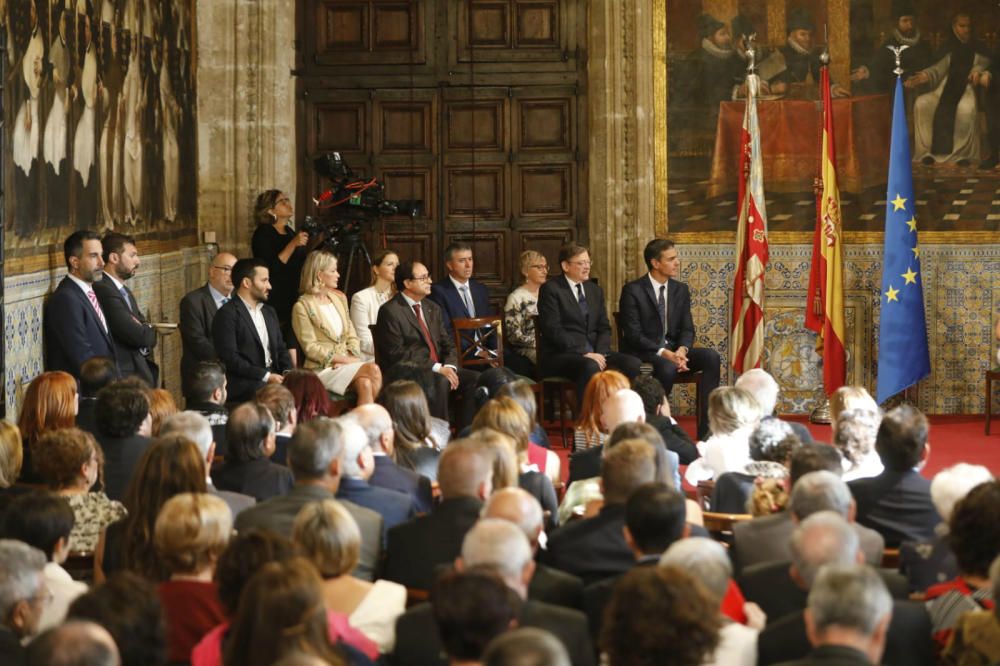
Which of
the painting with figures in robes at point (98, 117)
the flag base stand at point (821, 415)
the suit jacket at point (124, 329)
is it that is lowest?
the flag base stand at point (821, 415)

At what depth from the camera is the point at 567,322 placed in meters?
11.3

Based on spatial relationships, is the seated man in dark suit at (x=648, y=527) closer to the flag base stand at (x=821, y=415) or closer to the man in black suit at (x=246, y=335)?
the man in black suit at (x=246, y=335)

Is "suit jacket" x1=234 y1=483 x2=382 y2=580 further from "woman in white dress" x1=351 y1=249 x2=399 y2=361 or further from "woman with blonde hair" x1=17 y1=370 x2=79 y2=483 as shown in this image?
"woman in white dress" x1=351 y1=249 x2=399 y2=361

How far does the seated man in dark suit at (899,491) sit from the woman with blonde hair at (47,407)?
11.7 ft

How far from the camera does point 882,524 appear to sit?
221 inches

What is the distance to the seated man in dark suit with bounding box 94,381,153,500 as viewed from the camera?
6438 millimetres

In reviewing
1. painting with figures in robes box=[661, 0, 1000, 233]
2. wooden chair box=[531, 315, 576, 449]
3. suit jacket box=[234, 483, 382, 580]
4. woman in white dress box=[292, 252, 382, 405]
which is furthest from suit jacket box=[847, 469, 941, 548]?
painting with figures in robes box=[661, 0, 1000, 233]

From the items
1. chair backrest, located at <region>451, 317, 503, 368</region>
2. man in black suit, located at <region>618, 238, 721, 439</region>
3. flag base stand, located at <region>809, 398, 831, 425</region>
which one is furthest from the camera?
flag base stand, located at <region>809, 398, 831, 425</region>

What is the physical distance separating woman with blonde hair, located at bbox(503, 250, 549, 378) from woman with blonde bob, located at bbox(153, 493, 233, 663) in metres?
7.16

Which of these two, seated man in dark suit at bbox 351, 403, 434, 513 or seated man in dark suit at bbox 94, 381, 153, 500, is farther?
seated man in dark suit at bbox 94, 381, 153, 500

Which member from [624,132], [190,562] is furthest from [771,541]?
[624,132]

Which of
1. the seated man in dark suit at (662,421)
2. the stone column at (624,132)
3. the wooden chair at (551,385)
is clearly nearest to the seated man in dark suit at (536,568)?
the seated man in dark suit at (662,421)

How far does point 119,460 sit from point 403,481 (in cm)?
127

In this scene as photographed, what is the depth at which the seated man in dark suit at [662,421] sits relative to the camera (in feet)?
25.1
